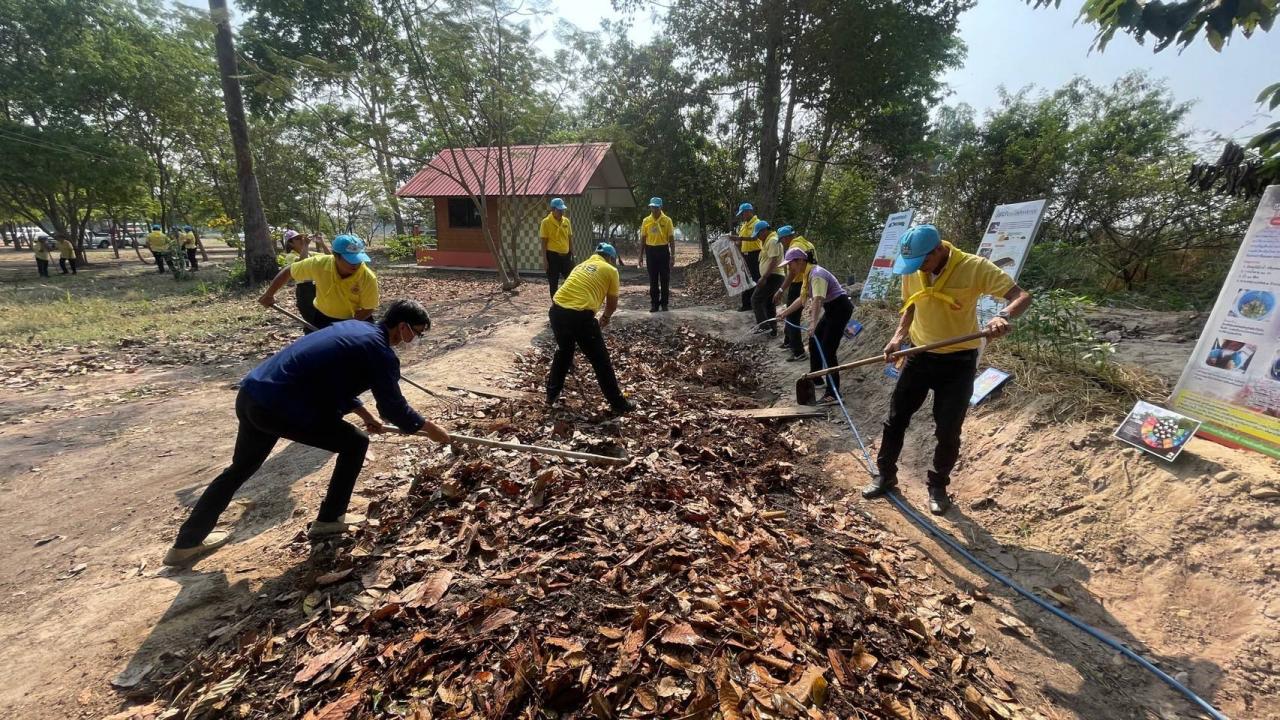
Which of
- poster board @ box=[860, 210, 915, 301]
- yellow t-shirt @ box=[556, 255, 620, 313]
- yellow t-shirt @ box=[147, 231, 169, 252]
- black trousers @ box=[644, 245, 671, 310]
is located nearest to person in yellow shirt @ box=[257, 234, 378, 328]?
yellow t-shirt @ box=[556, 255, 620, 313]

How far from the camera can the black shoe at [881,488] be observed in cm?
422

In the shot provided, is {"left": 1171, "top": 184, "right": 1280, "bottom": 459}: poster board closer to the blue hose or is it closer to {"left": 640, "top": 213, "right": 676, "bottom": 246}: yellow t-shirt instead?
the blue hose

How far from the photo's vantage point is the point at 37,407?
564cm

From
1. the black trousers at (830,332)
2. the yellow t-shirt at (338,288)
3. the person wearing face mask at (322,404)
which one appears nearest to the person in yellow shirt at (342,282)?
the yellow t-shirt at (338,288)

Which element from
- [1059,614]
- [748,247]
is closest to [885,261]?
[748,247]

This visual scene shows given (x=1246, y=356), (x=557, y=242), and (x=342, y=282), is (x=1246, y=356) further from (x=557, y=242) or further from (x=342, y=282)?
(x=557, y=242)

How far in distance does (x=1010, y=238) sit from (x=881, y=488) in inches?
144

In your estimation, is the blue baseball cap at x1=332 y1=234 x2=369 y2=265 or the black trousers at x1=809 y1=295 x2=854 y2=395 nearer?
the blue baseball cap at x1=332 y1=234 x2=369 y2=265

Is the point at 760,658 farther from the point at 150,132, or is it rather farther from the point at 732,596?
the point at 150,132

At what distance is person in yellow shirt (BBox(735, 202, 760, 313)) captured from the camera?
372 inches

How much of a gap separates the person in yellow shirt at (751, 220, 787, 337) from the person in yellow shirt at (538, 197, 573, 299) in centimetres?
337

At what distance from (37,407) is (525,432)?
5582mm

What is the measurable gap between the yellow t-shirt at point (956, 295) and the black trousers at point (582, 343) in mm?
2697

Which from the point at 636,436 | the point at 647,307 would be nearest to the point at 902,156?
the point at 647,307
